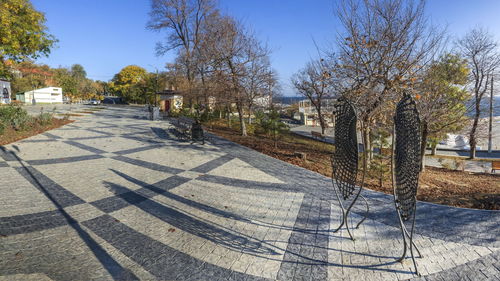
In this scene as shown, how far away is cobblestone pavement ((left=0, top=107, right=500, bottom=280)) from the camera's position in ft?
9.48

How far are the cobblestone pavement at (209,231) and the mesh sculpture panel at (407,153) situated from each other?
88cm

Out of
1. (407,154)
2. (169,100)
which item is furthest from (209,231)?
(169,100)

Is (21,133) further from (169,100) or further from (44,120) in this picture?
(169,100)

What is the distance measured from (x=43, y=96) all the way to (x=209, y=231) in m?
58.1

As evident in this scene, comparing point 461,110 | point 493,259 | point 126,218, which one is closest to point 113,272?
point 126,218

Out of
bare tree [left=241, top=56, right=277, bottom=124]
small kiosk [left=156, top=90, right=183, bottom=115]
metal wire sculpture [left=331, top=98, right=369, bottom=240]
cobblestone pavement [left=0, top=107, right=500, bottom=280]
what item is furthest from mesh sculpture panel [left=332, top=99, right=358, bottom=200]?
small kiosk [left=156, top=90, right=183, bottom=115]

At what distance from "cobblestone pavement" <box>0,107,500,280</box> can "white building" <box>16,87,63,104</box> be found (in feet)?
159

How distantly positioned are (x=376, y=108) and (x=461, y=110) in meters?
5.54

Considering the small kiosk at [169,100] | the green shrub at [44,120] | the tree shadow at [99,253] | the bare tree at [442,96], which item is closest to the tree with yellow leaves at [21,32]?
the green shrub at [44,120]

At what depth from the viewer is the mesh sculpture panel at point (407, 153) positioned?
258 cm

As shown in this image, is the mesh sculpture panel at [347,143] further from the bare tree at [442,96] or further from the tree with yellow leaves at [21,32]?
the tree with yellow leaves at [21,32]

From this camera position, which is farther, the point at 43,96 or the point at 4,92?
the point at 43,96

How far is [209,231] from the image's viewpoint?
376 cm

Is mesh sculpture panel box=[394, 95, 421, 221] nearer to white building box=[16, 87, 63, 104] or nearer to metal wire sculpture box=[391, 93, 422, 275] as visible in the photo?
metal wire sculpture box=[391, 93, 422, 275]
